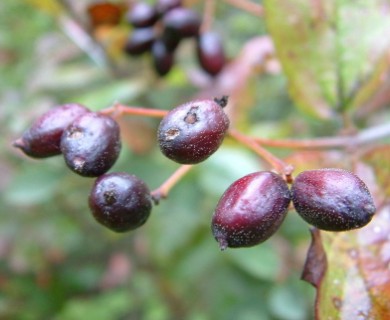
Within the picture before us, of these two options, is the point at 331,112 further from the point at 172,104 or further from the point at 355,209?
the point at 172,104

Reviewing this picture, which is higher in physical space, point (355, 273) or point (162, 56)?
point (355, 273)

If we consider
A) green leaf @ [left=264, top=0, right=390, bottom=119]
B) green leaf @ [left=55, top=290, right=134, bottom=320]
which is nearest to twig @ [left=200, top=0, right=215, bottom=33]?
green leaf @ [left=264, top=0, right=390, bottom=119]

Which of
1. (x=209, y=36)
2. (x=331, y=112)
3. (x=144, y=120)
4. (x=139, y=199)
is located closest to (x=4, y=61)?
(x=144, y=120)

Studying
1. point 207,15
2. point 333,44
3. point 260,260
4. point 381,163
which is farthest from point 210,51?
point 260,260

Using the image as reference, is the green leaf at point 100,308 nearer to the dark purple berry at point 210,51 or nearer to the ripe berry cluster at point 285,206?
the dark purple berry at point 210,51

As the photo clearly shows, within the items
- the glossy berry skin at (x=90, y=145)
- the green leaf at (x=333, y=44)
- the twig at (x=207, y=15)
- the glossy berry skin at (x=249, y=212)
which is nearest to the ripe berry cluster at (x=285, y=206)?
the glossy berry skin at (x=249, y=212)

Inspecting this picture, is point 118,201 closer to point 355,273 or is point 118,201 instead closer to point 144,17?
point 355,273

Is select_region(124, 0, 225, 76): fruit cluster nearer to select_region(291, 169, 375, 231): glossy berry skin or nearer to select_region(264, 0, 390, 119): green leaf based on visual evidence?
select_region(264, 0, 390, 119): green leaf
